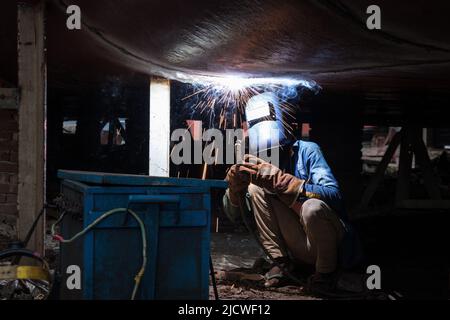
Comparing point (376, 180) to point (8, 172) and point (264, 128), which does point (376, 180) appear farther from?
point (8, 172)

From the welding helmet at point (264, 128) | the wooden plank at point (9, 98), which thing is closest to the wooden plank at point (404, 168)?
the welding helmet at point (264, 128)

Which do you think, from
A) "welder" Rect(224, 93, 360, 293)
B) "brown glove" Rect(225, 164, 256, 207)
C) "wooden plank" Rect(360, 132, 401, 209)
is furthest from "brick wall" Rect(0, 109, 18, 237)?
"wooden plank" Rect(360, 132, 401, 209)

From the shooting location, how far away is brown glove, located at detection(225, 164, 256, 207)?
479 centimetres

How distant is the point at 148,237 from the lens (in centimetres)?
315

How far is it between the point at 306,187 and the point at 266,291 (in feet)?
3.33

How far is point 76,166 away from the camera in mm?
11875

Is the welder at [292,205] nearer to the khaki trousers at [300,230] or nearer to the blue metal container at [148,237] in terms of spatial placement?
the khaki trousers at [300,230]

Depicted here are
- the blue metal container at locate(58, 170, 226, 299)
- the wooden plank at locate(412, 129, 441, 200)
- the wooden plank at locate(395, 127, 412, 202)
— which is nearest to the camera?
the blue metal container at locate(58, 170, 226, 299)

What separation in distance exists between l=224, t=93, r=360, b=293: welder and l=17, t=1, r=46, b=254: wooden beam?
168 cm

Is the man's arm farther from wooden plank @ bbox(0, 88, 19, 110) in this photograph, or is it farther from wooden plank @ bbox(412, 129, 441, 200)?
wooden plank @ bbox(412, 129, 441, 200)

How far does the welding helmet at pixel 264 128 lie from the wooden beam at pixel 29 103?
2.03 m

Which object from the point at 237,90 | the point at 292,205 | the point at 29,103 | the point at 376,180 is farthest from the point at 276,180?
the point at 376,180
